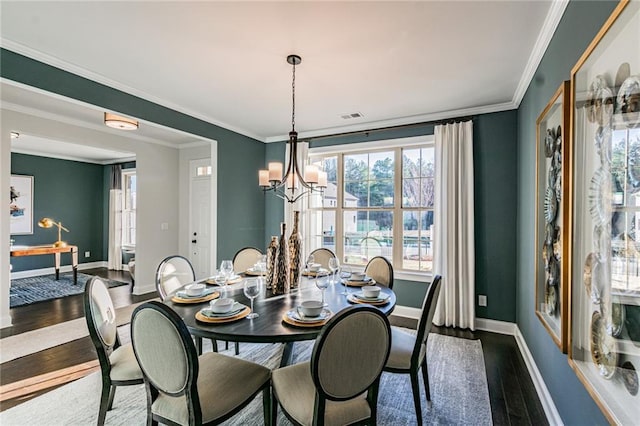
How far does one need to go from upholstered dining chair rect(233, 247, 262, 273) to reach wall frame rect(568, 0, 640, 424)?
9.39 feet

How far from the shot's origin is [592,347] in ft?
4.42

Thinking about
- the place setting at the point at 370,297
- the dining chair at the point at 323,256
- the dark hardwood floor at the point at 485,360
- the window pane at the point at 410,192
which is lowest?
the dark hardwood floor at the point at 485,360

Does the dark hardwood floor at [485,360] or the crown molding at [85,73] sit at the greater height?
the crown molding at [85,73]

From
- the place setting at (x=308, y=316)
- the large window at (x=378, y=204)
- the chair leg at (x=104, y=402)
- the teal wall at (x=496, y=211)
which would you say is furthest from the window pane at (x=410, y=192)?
the chair leg at (x=104, y=402)

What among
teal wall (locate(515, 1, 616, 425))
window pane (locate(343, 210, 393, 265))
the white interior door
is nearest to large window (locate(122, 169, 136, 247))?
the white interior door

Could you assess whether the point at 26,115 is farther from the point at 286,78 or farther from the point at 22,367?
the point at 286,78

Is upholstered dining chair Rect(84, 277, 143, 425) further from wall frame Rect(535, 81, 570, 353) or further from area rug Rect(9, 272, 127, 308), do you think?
area rug Rect(9, 272, 127, 308)

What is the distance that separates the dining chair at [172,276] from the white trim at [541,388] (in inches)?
101

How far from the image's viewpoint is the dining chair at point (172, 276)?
2.61 m

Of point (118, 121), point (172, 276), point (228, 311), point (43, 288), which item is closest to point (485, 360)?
point (228, 311)

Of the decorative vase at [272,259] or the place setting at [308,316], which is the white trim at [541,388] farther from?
the decorative vase at [272,259]

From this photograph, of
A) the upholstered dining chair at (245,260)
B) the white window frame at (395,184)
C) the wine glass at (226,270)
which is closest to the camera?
the wine glass at (226,270)

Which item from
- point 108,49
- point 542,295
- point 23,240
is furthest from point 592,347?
point 23,240

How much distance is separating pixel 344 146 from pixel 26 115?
4486 mm
